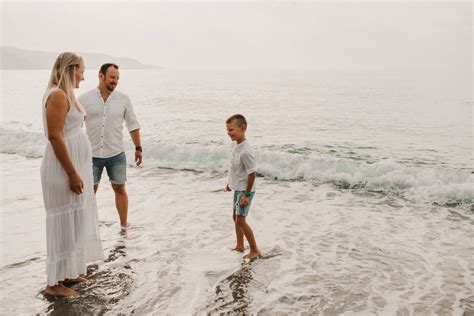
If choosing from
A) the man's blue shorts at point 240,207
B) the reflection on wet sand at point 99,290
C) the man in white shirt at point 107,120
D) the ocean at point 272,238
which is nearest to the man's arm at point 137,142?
the man in white shirt at point 107,120

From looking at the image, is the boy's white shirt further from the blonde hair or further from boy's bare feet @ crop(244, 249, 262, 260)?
the blonde hair

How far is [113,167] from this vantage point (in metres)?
5.97

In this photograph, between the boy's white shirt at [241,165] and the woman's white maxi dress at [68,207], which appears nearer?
the woman's white maxi dress at [68,207]

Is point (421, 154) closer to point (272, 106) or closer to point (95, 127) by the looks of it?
point (95, 127)

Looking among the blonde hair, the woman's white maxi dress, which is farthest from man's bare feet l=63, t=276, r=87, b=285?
the blonde hair

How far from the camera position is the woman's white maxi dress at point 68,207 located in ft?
12.9

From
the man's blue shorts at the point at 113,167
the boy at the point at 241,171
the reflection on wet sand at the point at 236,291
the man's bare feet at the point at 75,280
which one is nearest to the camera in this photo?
the reflection on wet sand at the point at 236,291

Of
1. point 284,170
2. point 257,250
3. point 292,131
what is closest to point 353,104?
point 292,131

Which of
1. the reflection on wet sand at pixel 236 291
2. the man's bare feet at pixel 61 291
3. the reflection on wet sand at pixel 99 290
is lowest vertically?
the reflection on wet sand at pixel 236 291

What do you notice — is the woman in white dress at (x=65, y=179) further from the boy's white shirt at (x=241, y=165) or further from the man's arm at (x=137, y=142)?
the man's arm at (x=137, y=142)

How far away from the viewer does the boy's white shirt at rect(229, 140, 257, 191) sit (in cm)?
504

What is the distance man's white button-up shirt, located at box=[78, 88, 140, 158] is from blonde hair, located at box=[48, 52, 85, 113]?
1.84m

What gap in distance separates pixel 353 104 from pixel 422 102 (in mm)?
5625

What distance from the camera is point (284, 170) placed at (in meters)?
11.5
